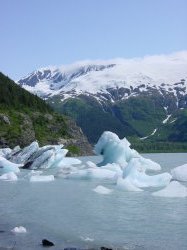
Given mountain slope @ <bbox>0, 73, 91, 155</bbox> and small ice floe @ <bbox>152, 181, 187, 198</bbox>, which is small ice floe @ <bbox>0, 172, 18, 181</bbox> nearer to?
small ice floe @ <bbox>152, 181, 187, 198</bbox>

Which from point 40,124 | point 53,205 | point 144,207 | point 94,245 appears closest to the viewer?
point 94,245

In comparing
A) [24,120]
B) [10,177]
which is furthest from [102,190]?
[24,120]

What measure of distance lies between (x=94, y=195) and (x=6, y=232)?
1309cm

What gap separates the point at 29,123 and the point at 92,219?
94.1 m

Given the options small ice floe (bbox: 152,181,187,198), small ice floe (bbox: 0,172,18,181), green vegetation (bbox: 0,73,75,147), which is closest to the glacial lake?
small ice floe (bbox: 152,181,187,198)

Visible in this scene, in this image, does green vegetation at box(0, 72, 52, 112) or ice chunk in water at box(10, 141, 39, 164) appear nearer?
ice chunk in water at box(10, 141, 39, 164)

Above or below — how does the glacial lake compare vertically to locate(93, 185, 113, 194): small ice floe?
above

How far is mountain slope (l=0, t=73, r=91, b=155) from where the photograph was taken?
10916 centimetres

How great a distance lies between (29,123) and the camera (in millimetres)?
117500

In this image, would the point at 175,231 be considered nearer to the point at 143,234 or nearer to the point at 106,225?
the point at 143,234

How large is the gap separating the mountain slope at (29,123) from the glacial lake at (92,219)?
7227 cm

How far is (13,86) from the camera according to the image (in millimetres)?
141500

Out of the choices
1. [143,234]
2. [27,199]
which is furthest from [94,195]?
[143,234]

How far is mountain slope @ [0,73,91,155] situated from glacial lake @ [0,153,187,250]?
7227 cm
